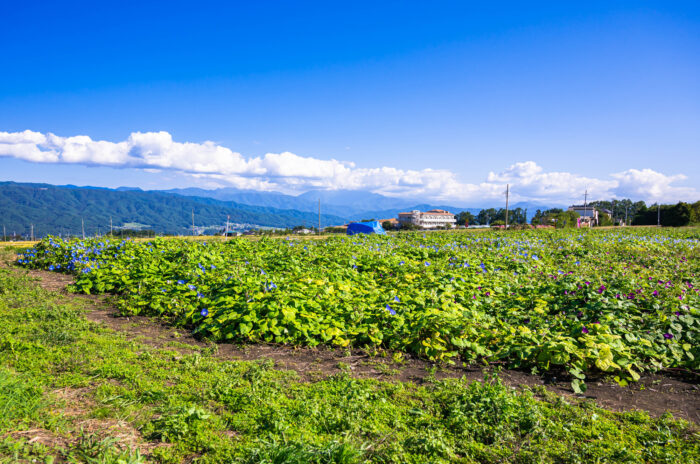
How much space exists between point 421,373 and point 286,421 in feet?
5.91

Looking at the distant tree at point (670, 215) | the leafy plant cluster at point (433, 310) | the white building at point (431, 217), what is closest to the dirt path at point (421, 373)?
the leafy plant cluster at point (433, 310)

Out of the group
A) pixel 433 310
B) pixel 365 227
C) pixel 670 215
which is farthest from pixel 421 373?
pixel 670 215

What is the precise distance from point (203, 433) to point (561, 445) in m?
2.82

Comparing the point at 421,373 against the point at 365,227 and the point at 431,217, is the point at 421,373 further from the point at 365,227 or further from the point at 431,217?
the point at 431,217

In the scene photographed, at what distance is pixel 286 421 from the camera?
10.5 feet

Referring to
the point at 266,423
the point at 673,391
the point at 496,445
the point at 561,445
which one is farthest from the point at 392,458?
the point at 673,391

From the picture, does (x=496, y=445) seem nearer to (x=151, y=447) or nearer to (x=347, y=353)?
(x=347, y=353)

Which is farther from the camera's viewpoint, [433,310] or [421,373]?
[433,310]

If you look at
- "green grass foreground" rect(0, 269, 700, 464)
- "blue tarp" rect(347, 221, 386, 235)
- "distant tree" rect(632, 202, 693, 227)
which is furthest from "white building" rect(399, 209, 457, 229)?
"green grass foreground" rect(0, 269, 700, 464)

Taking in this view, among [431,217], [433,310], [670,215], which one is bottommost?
[433,310]

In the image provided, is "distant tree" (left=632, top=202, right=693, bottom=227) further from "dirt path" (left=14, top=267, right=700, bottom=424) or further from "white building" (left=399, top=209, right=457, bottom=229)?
"white building" (left=399, top=209, right=457, bottom=229)

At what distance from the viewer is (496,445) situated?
2943mm

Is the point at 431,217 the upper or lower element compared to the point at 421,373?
upper

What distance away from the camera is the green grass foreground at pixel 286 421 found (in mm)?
2783
